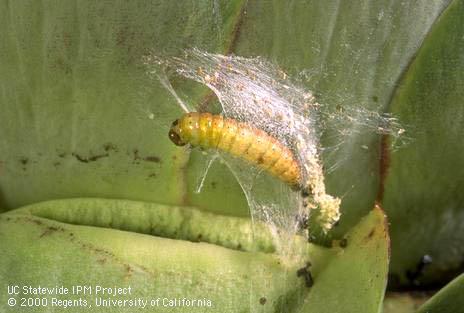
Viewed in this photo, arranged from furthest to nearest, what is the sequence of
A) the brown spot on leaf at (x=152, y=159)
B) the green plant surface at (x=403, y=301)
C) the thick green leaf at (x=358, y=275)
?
the green plant surface at (x=403, y=301), the brown spot on leaf at (x=152, y=159), the thick green leaf at (x=358, y=275)

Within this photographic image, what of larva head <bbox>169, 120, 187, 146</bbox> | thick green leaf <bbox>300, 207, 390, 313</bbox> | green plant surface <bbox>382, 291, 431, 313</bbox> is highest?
larva head <bbox>169, 120, 187, 146</bbox>

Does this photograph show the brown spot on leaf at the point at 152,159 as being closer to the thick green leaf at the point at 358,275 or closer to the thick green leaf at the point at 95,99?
the thick green leaf at the point at 95,99

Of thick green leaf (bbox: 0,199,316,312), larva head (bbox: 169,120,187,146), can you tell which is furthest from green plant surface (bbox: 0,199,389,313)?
larva head (bbox: 169,120,187,146)

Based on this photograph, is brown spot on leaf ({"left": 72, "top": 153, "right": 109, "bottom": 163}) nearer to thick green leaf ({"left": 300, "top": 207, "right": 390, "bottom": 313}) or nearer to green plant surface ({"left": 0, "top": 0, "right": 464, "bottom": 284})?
green plant surface ({"left": 0, "top": 0, "right": 464, "bottom": 284})

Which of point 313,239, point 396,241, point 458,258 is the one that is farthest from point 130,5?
point 458,258

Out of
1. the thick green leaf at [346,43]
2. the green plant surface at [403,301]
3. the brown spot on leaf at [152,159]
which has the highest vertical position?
the thick green leaf at [346,43]

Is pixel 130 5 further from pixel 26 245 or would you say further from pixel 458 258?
pixel 458 258

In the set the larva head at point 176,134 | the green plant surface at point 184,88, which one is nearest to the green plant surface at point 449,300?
the green plant surface at point 184,88

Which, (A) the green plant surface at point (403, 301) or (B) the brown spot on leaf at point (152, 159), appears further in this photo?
(A) the green plant surface at point (403, 301)
